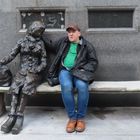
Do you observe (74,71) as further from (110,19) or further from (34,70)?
(110,19)

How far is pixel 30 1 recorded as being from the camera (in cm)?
546

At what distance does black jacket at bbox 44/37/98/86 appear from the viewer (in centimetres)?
488

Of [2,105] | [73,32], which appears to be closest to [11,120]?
[2,105]

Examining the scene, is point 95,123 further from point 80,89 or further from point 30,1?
point 30,1

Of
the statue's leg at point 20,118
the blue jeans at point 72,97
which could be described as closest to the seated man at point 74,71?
the blue jeans at point 72,97

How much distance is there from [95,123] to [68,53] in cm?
109

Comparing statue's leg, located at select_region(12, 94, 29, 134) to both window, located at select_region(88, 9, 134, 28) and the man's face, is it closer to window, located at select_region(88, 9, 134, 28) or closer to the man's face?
the man's face

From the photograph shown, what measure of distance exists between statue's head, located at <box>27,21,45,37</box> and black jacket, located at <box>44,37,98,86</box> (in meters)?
0.35

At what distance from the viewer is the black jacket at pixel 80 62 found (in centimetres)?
488

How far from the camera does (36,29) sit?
201 inches

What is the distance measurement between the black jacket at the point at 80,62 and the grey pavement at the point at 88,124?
1.91 ft

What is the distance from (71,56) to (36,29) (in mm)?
657

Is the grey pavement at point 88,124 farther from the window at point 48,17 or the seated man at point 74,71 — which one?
the window at point 48,17

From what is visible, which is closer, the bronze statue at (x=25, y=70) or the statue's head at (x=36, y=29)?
the bronze statue at (x=25, y=70)
